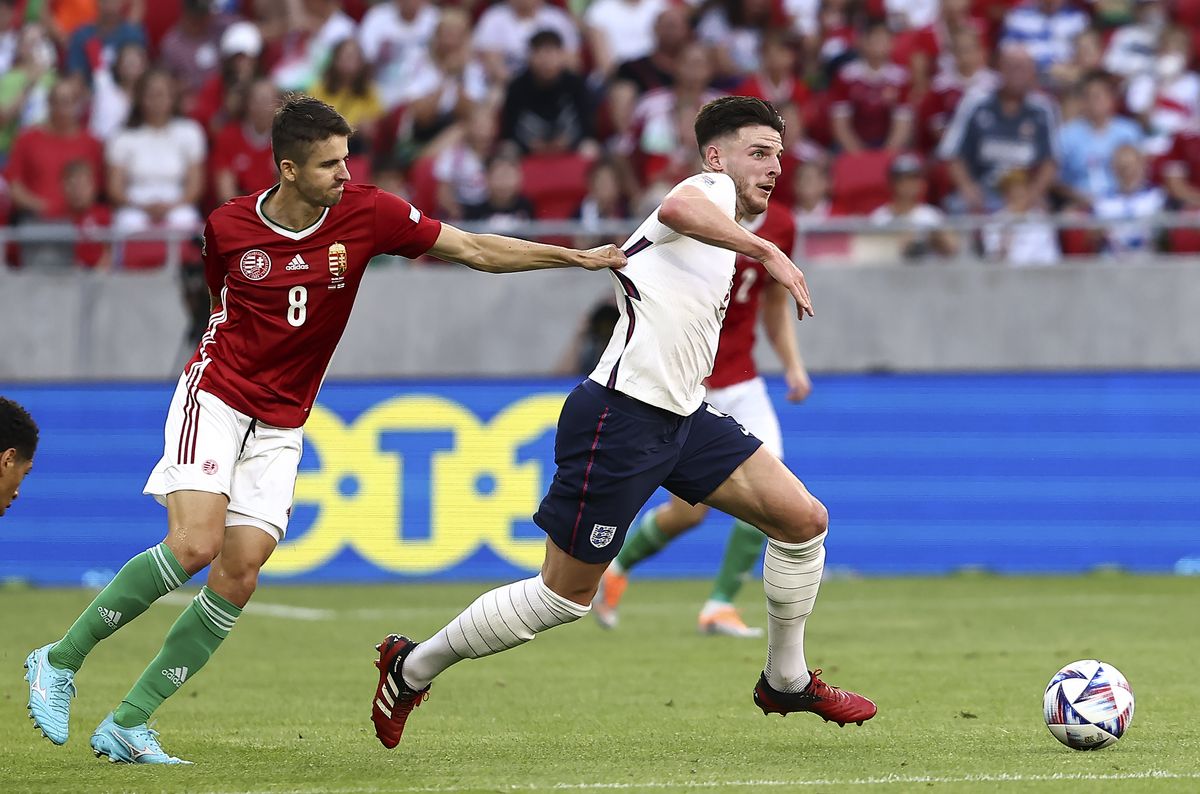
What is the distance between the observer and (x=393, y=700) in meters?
7.21

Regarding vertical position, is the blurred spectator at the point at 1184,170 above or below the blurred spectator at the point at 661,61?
below

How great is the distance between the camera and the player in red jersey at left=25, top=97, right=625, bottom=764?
6941mm

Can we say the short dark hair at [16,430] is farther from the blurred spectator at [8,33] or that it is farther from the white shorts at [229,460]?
the blurred spectator at [8,33]

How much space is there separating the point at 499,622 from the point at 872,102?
11.4m

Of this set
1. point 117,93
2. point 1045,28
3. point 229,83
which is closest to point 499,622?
point 229,83

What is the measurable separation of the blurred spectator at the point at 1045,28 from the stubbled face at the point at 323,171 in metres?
12.5

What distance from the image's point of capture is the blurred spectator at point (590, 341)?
1525 cm

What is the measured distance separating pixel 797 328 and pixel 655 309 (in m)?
8.95

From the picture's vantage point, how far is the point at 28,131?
17141 mm

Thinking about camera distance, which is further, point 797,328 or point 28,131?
point 28,131

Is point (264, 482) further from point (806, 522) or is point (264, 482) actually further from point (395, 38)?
point (395, 38)

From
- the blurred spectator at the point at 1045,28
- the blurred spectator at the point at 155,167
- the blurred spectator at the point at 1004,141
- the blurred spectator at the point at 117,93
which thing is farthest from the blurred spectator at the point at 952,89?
the blurred spectator at the point at 117,93

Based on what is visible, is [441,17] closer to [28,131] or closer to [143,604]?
[28,131]

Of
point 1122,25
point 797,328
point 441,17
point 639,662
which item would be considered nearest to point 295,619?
point 639,662
